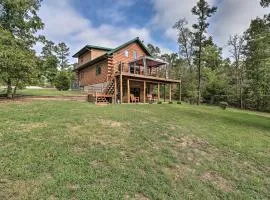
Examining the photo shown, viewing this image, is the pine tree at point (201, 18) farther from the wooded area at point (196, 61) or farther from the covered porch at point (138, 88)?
→ the covered porch at point (138, 88)

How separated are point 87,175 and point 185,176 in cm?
Result: 238

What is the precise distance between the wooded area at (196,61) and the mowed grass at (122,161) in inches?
301

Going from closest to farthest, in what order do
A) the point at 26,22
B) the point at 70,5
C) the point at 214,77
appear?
the point at 70,5 < the point at 26,22 < the point at 214,77

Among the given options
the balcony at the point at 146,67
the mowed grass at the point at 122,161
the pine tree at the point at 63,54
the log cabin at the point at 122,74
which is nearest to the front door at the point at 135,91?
the log cabin at the point at 122,74

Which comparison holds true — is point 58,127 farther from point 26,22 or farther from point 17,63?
point 26,22

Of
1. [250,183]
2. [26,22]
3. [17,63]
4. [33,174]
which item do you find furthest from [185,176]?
[26,22]

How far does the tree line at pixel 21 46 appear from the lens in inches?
545

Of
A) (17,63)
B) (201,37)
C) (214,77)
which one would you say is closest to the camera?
(17,63)

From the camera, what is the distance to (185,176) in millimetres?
5340

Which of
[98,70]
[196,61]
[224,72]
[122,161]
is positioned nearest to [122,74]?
[98,70]

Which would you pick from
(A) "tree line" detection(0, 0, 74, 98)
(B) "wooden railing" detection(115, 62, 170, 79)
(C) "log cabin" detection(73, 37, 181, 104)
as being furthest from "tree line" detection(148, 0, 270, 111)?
(A) "tree line" detection(0, 0, 74, 98)

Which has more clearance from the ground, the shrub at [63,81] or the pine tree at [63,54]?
the pine tree at [63,54]

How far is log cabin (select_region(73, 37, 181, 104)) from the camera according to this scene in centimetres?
1850

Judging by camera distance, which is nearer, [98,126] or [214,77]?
[98,126]
